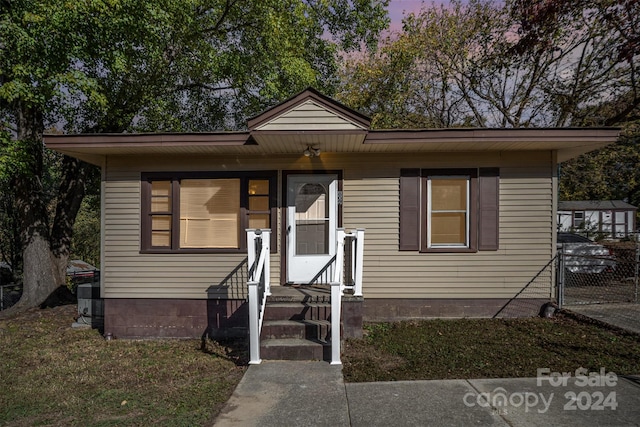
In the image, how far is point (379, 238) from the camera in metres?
6.97

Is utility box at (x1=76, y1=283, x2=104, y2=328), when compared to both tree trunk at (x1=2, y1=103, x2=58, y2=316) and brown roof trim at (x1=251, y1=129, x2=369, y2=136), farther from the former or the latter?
brown roof trim at (x1=251, y1=129, x2=369, y2=136)

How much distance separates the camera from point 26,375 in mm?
5023

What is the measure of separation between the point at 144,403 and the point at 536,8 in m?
12.7

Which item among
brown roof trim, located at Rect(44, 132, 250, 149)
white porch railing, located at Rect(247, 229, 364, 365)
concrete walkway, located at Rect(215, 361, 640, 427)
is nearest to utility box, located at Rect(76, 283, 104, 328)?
brown roof trim, located at Rect(44, 132, 250, 149)

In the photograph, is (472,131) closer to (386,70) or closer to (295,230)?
(295,230)

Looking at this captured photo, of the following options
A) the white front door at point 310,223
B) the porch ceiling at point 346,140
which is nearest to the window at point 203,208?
the white front door at point 310,223

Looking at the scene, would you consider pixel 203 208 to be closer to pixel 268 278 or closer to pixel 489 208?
pixel 268 278

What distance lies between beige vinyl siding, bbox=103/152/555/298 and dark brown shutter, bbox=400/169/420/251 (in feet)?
0.40

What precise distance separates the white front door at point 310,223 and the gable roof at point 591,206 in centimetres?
2721

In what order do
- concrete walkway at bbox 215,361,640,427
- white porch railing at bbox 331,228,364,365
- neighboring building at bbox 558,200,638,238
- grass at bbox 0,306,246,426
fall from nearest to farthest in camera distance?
1. concrete walkway at bbox 215,361,640,427
2. grass at bbox 0,306,246,426
3. white porch railing at bbox 331,228,364,365
4. neighboring building at bbox 558,200,638,238

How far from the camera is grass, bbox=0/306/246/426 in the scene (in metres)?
3.84

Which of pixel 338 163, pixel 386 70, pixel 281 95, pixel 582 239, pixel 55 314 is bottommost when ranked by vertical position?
pixel 55 314

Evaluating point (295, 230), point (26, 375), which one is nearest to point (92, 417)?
point (26, 375)

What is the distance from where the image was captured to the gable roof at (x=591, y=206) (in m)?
29.3
